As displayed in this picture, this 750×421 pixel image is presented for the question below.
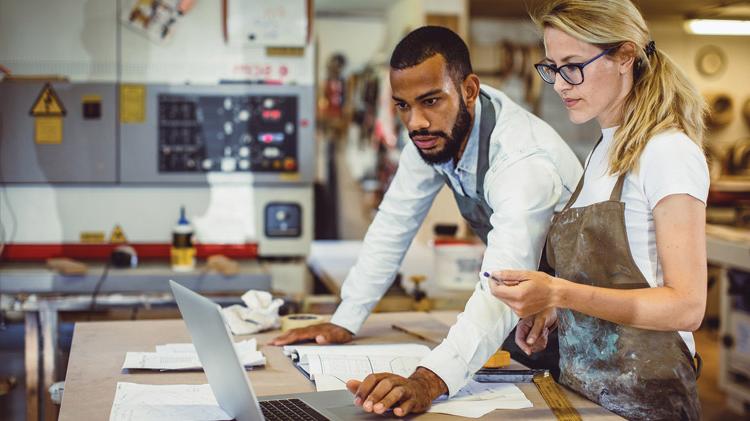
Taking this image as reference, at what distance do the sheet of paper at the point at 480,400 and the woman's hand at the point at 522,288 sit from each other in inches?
10.3

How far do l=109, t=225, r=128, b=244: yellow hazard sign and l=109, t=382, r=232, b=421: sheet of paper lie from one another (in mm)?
2090

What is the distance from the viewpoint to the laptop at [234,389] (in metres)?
1.36

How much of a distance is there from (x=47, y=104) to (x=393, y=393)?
269 centimetres

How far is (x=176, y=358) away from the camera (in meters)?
2.05

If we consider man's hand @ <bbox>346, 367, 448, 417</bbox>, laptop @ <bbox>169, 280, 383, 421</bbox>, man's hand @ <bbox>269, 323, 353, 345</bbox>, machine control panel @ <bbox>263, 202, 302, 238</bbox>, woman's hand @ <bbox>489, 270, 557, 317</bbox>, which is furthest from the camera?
machine control panel @ <bbox>263, 202, 302, 238</bbox>

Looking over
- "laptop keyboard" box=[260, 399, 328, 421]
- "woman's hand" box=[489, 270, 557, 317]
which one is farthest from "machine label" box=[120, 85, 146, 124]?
"woman's hand" box=[489, 270, 557, 317]

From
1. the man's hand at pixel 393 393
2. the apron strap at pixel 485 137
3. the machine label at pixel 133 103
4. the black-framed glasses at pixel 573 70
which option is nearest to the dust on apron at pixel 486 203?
the apron strap at pixel 485 137

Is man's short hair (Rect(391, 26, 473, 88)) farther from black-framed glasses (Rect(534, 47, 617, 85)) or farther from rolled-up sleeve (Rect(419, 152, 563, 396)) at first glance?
black-framed glasses (Rect(534, 47, 617, 85))

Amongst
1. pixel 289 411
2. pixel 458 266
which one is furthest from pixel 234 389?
pixel 458 266

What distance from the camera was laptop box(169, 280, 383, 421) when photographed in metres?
1.36

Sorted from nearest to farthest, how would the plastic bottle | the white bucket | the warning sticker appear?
the white bucket → the plastic bottle → the warning sticker

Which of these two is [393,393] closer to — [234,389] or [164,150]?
[234,389]

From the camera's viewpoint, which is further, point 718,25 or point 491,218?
point 718,25

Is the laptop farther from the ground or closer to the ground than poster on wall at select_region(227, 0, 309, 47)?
closer to the ground
